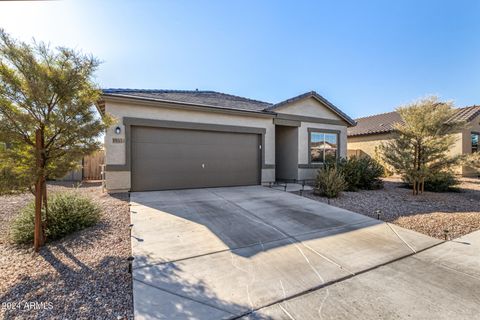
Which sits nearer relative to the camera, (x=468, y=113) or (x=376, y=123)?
(x=468, y=113)

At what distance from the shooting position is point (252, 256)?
351 cm

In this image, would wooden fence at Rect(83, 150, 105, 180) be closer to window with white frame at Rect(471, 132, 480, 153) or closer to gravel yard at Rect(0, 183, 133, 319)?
gravel yard at Rect(0, 183, 133, 319)

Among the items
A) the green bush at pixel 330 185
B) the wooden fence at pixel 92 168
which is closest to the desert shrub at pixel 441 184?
the green bush at pixel 330 185

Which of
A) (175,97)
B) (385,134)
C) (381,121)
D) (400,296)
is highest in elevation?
(381,121)

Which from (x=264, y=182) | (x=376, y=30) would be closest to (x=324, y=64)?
(x=376, y=30)

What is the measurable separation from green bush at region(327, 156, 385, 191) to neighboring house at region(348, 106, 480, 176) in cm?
525

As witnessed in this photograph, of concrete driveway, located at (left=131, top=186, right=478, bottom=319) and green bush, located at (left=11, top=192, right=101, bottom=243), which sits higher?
green bush, located at (left=11, top=192, right=101, bottom=243)

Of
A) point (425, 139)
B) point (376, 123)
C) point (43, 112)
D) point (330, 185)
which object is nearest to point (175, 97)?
point (43, 112)

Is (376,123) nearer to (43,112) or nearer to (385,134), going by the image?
(385,134)

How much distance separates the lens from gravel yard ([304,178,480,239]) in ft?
17.1

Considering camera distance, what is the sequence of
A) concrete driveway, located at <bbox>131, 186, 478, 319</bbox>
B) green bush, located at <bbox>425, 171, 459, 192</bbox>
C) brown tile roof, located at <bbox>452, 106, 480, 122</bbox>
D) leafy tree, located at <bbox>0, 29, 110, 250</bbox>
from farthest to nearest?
brown tile roof, located at <bbox>452, 106, 480, 122</bbox>, green bush, located at <bbox>425, 171, 459, 192</bbox>, leafy tree, located at <bbox>0, 29, 110, 250</bbox>, concrete driveway, located at <bbox>131, 186, 478, 319</bbox>

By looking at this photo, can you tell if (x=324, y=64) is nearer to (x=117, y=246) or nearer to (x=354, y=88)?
(x=354, y=88)

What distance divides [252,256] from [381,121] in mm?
21167

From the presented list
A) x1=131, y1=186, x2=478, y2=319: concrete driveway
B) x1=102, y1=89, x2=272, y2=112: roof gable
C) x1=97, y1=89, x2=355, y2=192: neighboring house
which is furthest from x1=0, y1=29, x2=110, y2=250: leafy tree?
x1=102, y1=89, x2=272, y2=112: roof gable
